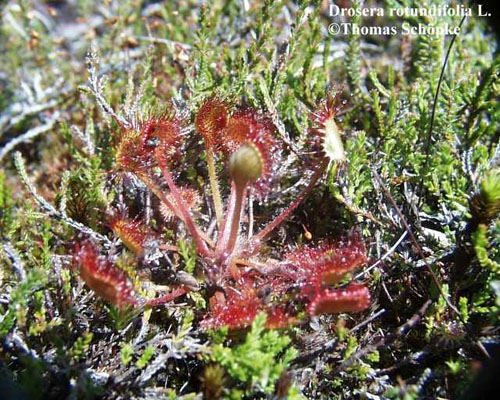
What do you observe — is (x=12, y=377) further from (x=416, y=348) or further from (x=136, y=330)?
(x=416, y=348)

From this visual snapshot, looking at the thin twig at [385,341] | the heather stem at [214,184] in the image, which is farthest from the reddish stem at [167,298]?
the thin twig at [385,341]

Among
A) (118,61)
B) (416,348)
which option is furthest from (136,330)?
(118,61)

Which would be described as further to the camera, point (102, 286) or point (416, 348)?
point (416, 348)

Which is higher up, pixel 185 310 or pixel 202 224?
pixel 202 224

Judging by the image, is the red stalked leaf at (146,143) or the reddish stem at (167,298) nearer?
the reddish stem at (167,298)

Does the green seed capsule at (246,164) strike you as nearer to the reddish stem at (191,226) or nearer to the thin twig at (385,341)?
the reddish stem at (191,226)

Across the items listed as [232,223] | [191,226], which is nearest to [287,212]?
[232,223]

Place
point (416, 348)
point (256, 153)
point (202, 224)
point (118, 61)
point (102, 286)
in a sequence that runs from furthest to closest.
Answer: point (118, 61) < point (202, 224) < point (416, 348) < point (256, 153) < point (102, 286)

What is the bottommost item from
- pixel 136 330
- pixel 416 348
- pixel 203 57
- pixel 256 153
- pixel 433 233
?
pixel 416 348
